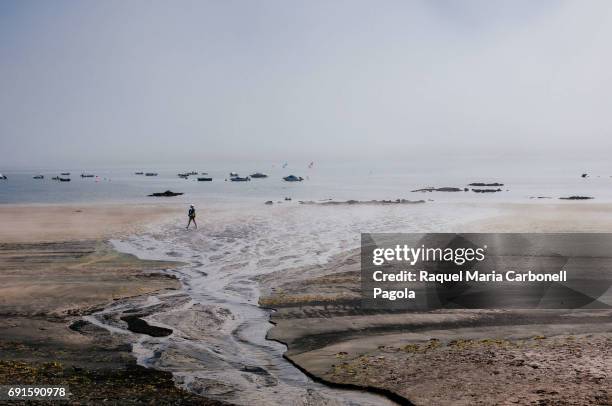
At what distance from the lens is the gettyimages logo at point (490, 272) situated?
834 inches

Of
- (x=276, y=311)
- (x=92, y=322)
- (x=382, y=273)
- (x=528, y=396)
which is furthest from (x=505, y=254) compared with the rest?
(x=92, y=322)

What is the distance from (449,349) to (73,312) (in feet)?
45.9

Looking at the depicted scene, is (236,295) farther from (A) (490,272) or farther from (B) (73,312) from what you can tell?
(A) (490,272)

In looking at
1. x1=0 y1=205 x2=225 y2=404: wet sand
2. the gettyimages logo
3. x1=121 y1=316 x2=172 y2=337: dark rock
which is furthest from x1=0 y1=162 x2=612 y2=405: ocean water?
the gettyimages logo

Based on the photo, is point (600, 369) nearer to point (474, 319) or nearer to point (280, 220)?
point (474, 319)

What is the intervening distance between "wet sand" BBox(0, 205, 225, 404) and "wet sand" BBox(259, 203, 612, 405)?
457 centimetres

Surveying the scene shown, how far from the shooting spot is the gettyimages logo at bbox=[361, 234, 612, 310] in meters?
21.2

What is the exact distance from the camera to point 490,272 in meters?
26.4

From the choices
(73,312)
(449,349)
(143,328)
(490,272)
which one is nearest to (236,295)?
(143,328)

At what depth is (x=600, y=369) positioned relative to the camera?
1291 centimetres

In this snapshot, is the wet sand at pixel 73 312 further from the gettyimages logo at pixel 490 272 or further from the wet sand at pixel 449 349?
the gettyimages logo at pixel 490 272

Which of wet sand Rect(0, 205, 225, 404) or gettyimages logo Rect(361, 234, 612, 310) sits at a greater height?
gettyimages logo Rect(361, 234, 612, 310)

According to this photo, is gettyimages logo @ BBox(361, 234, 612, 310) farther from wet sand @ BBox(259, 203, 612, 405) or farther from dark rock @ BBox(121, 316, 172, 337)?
dark rock @ BBox(121, 316, 172, 337)

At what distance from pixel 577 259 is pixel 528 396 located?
1998 cm
